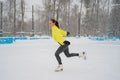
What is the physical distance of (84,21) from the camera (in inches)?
1822

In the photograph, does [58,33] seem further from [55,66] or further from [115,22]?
[115,22]

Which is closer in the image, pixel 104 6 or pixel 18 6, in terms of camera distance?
pixel 18 6

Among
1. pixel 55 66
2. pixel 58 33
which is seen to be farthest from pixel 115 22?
pixel 58 33

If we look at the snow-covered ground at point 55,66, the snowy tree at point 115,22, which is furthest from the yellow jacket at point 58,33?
the snowy tree at point 115,22

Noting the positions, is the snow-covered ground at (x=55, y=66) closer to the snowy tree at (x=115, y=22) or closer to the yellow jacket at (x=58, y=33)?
the yellow jacket at (x=58, y=33)

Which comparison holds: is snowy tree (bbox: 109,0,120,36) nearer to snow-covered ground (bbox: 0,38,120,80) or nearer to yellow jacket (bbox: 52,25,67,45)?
snow-covered ground (bbox: 0,38,120,80)

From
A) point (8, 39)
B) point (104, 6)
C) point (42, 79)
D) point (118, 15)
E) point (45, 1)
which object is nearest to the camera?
point (42, 79)

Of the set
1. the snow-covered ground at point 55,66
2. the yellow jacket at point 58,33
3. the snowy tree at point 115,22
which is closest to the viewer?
the snow-covered ground at point 55,66

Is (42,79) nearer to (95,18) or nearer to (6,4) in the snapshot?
(6,4)

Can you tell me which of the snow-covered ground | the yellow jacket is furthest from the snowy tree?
the yellow jacket

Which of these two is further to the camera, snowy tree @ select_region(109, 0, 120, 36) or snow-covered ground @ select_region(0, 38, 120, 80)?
snowy tree @ select_region(109, 0, 120, 36)

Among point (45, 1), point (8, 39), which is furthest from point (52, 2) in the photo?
point (8, 39)

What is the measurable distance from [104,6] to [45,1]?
1259 centimetres

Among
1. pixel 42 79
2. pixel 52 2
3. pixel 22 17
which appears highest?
pixel 52 2
